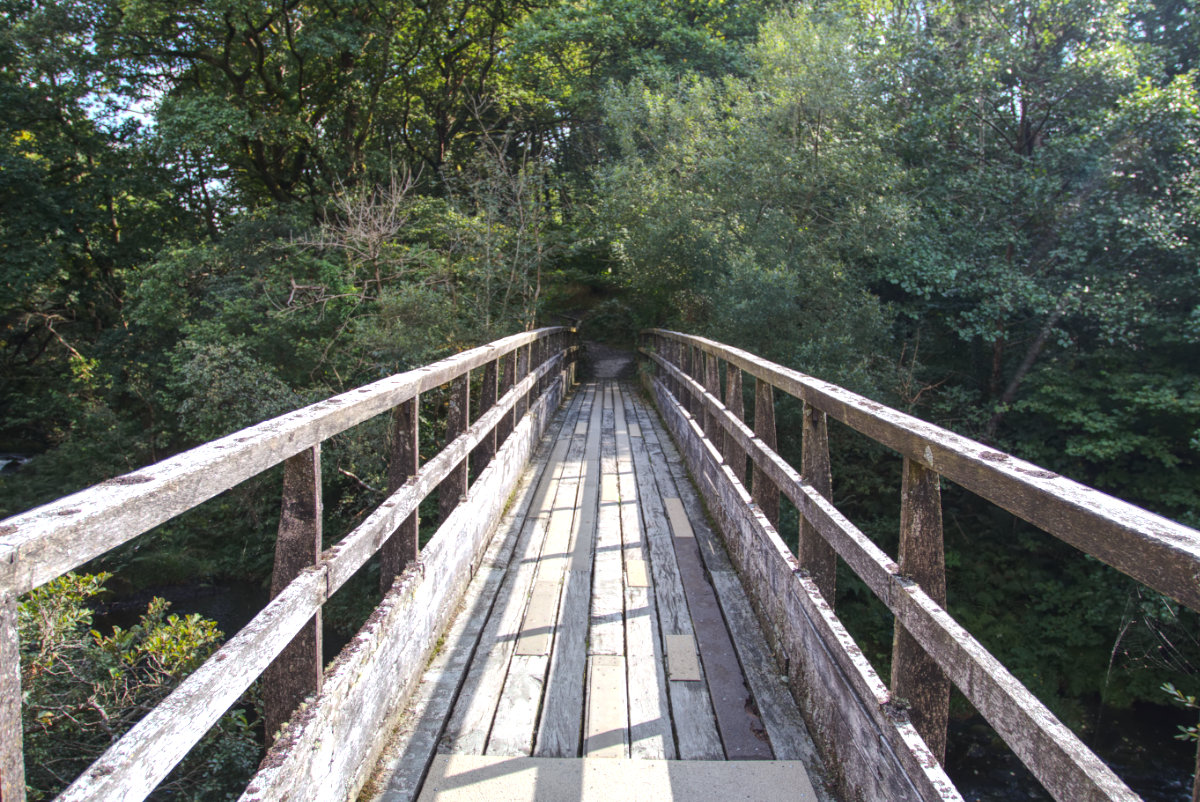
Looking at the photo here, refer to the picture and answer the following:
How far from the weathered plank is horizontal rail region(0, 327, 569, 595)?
0.59 m

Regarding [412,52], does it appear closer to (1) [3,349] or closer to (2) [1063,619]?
(1) [3,349]

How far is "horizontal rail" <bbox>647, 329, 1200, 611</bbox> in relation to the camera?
0.90m

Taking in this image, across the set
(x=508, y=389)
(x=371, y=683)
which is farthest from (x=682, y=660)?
(x=508, y=389)

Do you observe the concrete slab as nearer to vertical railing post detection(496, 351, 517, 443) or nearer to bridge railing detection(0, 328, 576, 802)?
bridge railing detection(0, 328, 576, 802)

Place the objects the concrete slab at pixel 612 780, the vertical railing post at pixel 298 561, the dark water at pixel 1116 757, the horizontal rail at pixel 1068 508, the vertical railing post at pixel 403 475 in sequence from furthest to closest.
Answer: the dark water at pixel 1116 757 → the vertical railing post at pixel 403 475 → the concrete slab at pixel 612 780 → the vertical railing post at pixel 298 561 → the horizontal rail at pixel 1068 508

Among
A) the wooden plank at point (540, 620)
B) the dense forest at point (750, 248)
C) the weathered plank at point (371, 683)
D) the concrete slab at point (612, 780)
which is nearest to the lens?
the weathered plank at point (371, 683)

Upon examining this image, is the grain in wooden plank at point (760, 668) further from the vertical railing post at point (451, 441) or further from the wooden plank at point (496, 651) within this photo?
the vertical railing post at point (451, 441)

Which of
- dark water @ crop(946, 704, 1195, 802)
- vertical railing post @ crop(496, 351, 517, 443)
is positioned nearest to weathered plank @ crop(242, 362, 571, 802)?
vertical railing post @ crop(496, 351, 517, 443)

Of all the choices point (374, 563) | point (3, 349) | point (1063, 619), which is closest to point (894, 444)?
point (374, 563)

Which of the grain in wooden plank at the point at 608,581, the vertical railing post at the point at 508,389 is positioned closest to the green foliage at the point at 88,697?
the grain in wooden plank at the point at 608,581

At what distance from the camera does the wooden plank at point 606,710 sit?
2.17 metres

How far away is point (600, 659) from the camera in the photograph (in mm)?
2717

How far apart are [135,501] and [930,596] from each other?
1.61 meters

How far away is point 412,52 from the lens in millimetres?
16375
